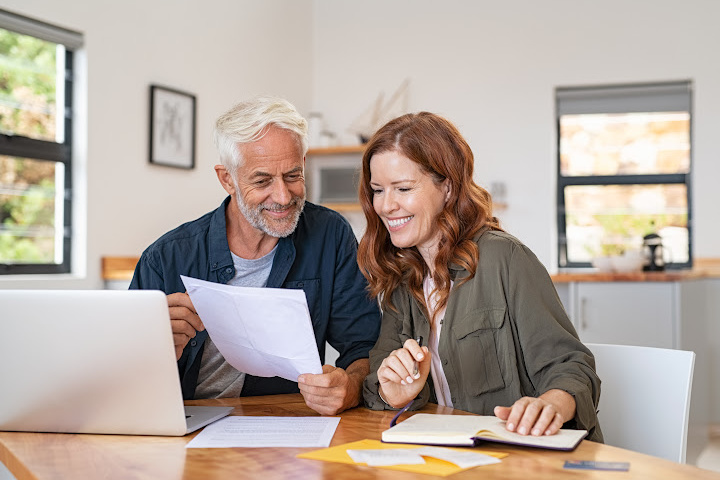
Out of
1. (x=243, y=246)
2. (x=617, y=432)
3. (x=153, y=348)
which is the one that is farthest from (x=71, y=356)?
(x=617, y=432)

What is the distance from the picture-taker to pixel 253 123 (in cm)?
188

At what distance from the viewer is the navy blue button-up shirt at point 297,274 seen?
6.27ft

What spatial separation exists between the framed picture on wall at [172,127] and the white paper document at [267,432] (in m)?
3.12

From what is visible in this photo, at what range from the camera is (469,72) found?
5.60 m

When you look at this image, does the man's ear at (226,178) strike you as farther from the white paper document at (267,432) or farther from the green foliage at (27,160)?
the green foliage at (27,160)

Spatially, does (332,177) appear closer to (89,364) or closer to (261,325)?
(261,325)

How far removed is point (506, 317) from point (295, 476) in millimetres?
710

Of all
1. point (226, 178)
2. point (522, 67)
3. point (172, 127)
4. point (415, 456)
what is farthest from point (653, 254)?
point (415, 456)

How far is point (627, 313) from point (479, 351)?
2.60m

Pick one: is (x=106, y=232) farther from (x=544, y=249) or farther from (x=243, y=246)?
(x=544, y=249)

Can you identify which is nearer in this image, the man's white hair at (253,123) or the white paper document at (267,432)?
the white paper document at (267,432)

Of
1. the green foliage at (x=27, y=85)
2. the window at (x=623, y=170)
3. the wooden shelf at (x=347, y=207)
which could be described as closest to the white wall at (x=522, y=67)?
the window at (x=623, y=170)

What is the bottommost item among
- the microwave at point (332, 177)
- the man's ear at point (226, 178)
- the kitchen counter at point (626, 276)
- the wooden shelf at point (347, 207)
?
the kitchen counter at point (626, 276)

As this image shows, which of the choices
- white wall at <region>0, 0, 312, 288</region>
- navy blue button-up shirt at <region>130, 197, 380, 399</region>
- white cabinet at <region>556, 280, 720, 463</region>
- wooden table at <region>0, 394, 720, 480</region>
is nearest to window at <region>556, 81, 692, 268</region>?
white cabinet at <region>556, 280, 720, 463</region>
